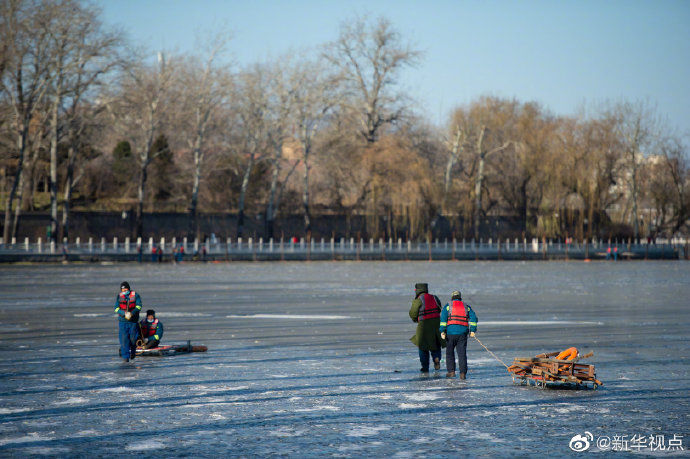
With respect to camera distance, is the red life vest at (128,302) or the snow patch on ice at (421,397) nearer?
the snow patch on ice at (421,397)

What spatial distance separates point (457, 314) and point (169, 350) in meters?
5.69

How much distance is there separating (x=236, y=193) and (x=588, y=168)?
3047 centimetres

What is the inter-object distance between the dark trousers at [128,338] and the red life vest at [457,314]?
213 inches

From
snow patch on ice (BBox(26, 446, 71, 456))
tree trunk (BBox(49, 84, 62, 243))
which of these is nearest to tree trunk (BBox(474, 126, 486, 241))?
tree trunk (BBox(49, 84, 62, 243))

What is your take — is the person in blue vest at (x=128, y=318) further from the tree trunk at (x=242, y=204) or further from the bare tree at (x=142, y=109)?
the tree trunk at (x=242, y=204)

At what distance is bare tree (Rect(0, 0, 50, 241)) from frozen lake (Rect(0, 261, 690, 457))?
30165 mm

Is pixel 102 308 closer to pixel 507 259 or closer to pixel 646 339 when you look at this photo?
pixel 646 339

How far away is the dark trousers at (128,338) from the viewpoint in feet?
45.8

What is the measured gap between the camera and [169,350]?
15102 millimetres

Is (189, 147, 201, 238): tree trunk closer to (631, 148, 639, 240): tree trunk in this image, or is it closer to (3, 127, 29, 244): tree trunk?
(3, 127, 29, 244): tree trunk

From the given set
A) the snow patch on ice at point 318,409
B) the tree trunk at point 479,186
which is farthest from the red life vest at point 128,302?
the tree trunk at point 479,186

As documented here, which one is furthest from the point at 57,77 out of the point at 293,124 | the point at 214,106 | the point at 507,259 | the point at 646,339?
the point at 646,339

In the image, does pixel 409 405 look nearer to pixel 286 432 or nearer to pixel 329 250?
pixel 286 432

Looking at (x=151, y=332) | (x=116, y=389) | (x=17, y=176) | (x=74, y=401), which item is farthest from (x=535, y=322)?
(x=17, y=176)
